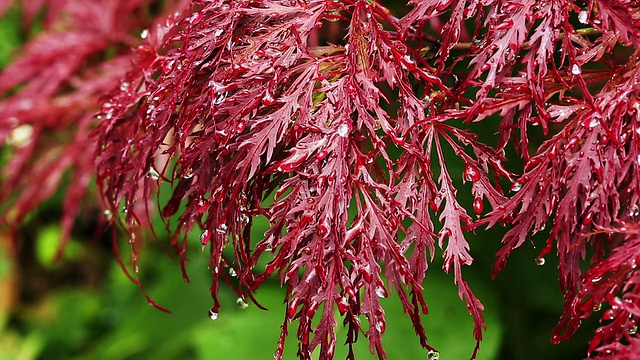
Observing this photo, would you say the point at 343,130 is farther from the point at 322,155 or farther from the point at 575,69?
the point at 575,69

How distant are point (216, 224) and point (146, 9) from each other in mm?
Result: 1007

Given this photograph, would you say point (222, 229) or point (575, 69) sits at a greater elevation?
point (575, 69)

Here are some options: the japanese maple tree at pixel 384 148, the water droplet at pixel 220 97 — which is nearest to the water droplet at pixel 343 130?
the japanese maple tree at pixel 384 148

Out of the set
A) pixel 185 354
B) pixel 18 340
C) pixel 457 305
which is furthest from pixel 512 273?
pixel 18 340

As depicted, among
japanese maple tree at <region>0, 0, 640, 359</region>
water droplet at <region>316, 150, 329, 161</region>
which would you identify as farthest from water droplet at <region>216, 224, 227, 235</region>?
water droplet at <region>316, 150, 329, 161</region>

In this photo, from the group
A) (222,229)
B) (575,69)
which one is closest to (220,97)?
(222,229)

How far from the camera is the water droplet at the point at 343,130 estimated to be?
16.9 inches

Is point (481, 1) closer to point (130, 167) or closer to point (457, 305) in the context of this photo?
point (130, 167)

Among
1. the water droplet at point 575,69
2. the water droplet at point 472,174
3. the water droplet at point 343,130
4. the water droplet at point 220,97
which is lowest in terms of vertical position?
the water droplet at point 472,174

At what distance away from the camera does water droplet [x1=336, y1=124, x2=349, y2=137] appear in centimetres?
43

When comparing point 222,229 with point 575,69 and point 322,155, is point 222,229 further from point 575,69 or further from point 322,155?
point 575,69

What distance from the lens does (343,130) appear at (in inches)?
17.0

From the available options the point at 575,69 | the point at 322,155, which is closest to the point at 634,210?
the point at 575,69

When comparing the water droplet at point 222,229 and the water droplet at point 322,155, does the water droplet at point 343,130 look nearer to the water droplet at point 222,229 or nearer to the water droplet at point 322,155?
the water droplet at point 322,155
